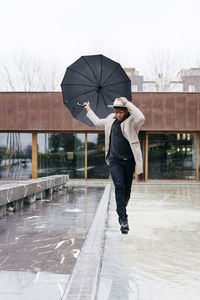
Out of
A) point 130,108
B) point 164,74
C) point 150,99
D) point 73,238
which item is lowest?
point 73,238

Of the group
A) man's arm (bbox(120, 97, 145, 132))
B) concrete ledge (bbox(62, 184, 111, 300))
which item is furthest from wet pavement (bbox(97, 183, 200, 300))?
man's arm (bbox(120, 97, 145, 132))

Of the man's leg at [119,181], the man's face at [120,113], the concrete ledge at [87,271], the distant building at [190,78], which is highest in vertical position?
the distant building at [190,78]

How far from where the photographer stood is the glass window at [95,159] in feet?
65.0

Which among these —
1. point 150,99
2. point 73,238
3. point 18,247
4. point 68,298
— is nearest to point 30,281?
point 68,298

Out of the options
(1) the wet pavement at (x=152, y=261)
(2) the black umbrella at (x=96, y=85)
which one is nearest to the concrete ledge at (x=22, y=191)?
(1) the wet pavement at (x=152, y=261)

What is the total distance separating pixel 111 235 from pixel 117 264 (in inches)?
61.8

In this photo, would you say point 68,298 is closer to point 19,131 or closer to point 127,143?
point 127,143

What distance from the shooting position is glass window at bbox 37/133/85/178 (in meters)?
19.8

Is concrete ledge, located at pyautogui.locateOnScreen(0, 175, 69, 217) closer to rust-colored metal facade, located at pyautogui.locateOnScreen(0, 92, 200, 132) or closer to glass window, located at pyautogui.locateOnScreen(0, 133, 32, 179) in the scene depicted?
rust-colored metal facade, located at pyautogui.locateOnScreen(0, 92, 200, 132)

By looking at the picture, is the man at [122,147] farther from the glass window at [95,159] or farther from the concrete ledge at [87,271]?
the glass window at [95,159]

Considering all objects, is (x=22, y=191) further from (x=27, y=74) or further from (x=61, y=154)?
(x=27, y=74)

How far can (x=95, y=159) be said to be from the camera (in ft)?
65.1

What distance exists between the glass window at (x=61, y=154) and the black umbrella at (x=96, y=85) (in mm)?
13634

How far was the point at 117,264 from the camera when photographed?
4.18m
